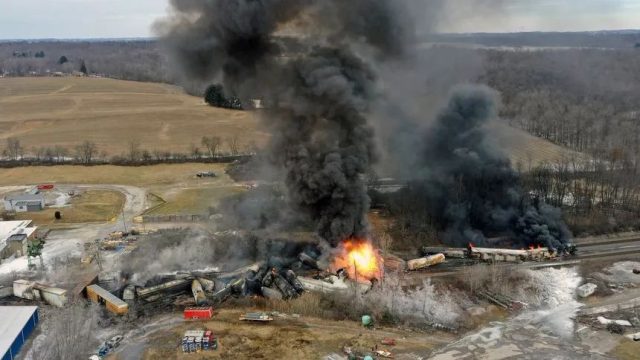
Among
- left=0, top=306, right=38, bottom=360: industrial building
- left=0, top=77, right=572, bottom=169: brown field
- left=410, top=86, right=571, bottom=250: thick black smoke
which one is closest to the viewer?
left=0, top=306, right=38, bottom=360: industrial building

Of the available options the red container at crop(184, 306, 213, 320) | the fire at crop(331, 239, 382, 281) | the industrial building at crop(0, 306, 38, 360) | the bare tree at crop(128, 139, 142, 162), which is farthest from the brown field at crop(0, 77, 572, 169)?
the industrial building at crop(0, 306, 38, 360)

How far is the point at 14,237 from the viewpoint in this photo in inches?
2351

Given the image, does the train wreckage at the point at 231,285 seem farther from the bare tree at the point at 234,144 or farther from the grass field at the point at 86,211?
the bare tree at the point at 234,144

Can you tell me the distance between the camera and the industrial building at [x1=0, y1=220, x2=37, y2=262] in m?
58.8

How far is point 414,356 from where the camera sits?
39.2 metres

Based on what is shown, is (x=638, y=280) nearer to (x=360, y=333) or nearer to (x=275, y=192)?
(x=360, y=333)

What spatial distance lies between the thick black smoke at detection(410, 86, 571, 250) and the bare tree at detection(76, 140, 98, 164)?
197 ft

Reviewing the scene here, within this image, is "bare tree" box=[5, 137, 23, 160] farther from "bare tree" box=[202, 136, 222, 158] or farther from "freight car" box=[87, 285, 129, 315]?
"freight car" box=[87, 285, 129, 315]

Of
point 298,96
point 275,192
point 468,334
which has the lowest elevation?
point 468,334

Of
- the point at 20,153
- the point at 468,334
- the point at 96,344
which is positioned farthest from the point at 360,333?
the point at 20,153

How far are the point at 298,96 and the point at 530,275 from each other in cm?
2663

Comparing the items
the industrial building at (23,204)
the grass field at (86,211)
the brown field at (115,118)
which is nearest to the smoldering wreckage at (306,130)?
the grass field at (86,211)

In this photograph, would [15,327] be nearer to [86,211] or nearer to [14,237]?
[14,237]

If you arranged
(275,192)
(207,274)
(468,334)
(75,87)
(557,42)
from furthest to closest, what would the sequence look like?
1. (75,87)
2. (557,42)
3. (275,192)
4. (207,274)
5. (468,334)
